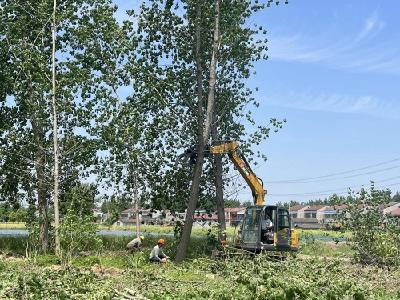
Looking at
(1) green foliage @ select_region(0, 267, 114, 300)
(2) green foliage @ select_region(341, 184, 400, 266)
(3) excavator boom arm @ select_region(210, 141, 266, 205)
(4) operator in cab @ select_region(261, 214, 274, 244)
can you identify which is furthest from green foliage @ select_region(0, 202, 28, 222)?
(1) green foliage @ select_region(0, 267, 114, 300)

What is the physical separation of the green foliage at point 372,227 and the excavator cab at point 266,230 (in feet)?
10.2

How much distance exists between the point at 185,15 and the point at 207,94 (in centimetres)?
340

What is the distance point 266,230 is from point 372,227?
16.0 ft

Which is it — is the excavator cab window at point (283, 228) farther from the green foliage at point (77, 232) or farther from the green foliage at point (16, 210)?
the green foliage at point (16, 210)

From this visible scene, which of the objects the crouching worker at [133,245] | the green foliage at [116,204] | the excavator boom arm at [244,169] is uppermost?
the excavator boom arm at [244,169]

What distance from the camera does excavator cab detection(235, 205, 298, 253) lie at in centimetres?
1839

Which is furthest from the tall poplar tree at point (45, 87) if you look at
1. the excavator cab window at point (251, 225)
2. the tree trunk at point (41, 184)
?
the excavator cab window at point (251, 225)

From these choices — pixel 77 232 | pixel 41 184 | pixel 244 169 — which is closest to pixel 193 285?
pixel 77 232

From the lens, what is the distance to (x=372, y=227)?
2105 centimetres

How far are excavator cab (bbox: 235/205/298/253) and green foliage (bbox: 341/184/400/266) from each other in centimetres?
311

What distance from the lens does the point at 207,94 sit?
24297mm

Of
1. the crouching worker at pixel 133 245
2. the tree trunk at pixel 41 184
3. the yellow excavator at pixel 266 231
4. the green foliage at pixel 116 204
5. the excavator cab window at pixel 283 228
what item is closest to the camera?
the yellow excavator at pixel 266 231

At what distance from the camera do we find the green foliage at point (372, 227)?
20.0 meters

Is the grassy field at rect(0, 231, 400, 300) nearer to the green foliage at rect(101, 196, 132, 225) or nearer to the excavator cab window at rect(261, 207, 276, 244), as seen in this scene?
the excavator cab window at rect(261, 207, 276, 244)
